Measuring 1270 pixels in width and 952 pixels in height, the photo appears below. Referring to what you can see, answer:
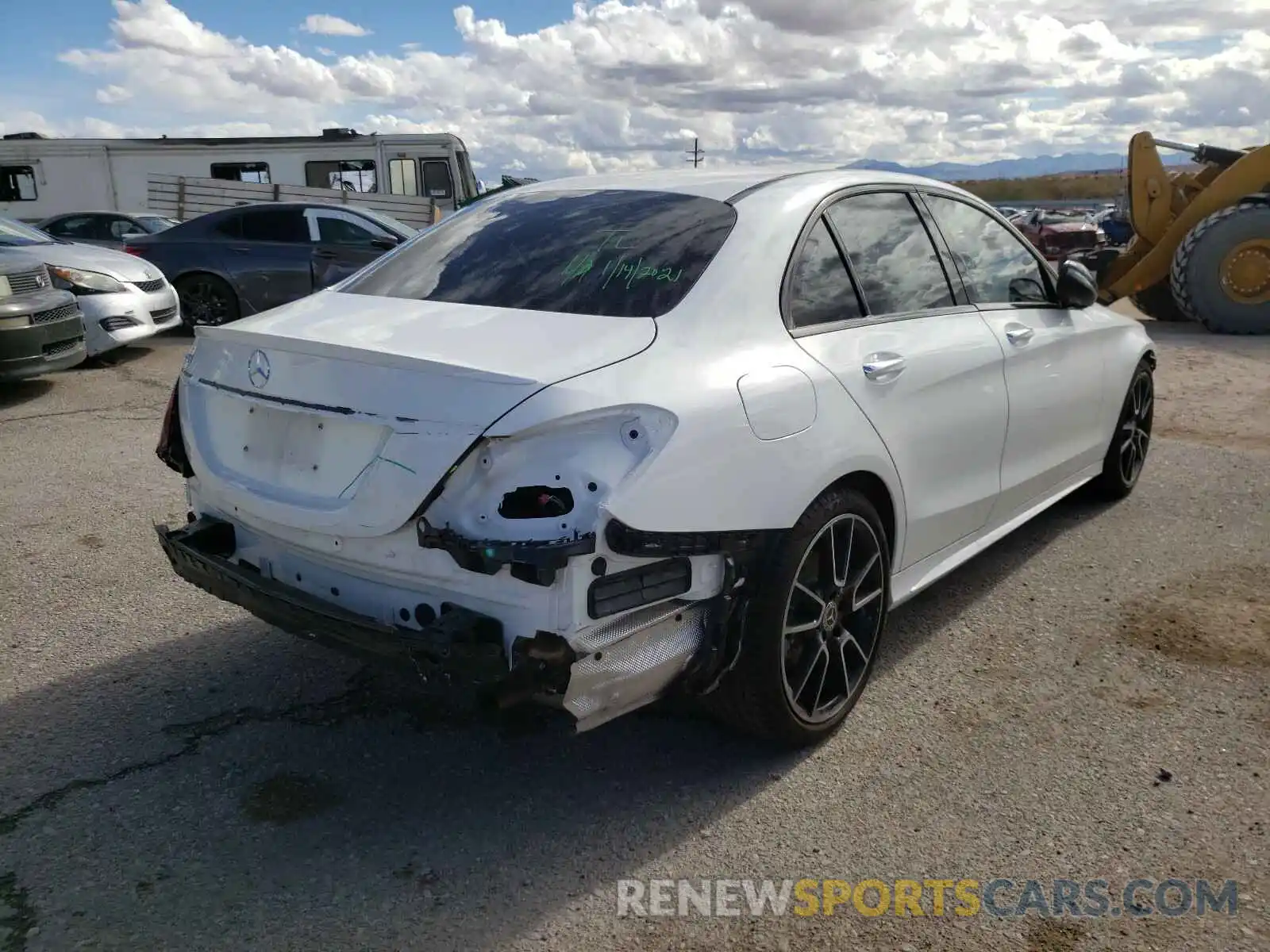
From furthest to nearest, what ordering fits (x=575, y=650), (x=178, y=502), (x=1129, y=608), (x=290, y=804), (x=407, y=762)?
(x=178, y=502) < (x=1129, y=608) < (x=407, y=762) < (x=290, y=804) < (x=575, y=650)

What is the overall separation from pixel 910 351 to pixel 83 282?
8242mm

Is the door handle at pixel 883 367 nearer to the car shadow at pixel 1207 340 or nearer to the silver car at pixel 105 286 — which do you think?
the silver car at pixel 105 286

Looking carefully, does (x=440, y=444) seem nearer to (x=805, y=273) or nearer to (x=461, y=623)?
(x=461, y=623)

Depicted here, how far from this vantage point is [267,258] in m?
11.1

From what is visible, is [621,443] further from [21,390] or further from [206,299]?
[206,299]

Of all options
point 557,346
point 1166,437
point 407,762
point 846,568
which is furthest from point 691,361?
point 1166,437

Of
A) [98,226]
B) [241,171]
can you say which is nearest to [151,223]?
[98,226]

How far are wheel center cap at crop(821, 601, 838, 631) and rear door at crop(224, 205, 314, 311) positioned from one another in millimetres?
9300

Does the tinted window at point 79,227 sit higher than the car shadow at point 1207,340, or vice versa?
the tinted window at point 79,227

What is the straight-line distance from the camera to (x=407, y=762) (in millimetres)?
2977

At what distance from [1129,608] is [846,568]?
1.73 m

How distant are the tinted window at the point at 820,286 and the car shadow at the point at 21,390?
689 centimetres

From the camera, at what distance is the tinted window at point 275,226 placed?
1126 cm

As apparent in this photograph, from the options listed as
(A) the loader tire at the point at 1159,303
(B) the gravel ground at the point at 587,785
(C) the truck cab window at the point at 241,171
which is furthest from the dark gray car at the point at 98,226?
(A) the loader tire at the point at 1159,303
